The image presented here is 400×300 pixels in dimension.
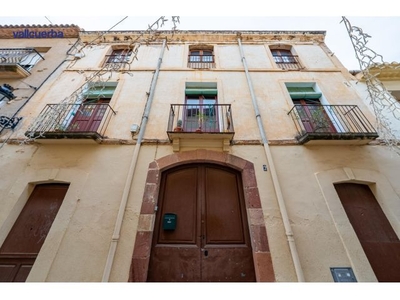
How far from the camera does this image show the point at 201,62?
7.27 meters

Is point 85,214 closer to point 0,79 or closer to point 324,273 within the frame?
point 324,273

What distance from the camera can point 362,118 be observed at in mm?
5082

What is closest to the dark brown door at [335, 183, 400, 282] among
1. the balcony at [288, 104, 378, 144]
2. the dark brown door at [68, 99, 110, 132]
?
the balcony at [288, 104, 378, 144]

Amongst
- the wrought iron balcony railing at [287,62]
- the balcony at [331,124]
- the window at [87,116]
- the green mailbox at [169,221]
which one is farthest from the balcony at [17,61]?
the wrought iron balcony railing at [287,62]

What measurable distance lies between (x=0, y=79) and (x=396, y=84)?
1355cm

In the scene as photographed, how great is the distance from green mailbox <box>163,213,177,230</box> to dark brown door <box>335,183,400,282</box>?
3.59 m

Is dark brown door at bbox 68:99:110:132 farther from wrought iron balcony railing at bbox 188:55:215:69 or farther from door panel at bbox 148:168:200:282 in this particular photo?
wrought iron balcony railing at bbox 188:55:215:69

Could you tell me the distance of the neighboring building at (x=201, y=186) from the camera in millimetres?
3320

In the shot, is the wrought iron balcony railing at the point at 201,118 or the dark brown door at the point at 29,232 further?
the wrought iron balcony railing at the point at 201,118

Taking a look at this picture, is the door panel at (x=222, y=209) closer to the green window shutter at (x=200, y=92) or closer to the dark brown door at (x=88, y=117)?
the green window shutter at (x=200, y=92)

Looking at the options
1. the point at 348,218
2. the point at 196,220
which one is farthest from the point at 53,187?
the point at 348,218

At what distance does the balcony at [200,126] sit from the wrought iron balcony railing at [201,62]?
2301 mm

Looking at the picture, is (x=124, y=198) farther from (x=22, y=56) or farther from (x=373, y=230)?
(x=22, y=56)

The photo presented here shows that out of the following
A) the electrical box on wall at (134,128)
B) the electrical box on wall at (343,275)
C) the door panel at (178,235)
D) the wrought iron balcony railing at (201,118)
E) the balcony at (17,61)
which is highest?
the balcony at (17,61)
